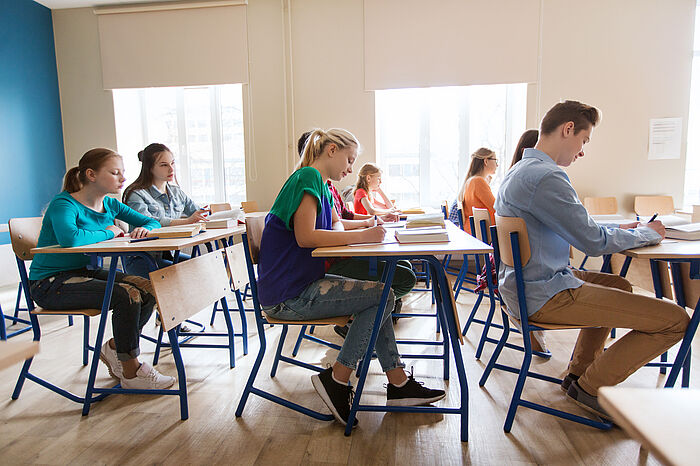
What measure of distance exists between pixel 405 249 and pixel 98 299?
4.39ft

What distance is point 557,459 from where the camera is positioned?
145 centimetres

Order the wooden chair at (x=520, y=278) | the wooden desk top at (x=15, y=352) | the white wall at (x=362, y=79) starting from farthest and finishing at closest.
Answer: the white wall at (x=362, y=79), the wooden chair at (x=520, y=278), the wooden desk top at (x=15, y=352)

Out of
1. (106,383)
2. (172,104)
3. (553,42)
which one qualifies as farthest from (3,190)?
(553,42)

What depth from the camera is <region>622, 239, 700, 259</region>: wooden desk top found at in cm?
144

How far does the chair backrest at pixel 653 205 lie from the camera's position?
4527mm

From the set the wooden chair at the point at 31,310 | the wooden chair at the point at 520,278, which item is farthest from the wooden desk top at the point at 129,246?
the wooden chair at the point at 520,278

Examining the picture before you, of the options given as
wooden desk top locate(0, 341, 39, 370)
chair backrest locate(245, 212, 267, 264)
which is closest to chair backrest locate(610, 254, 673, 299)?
chair backrest locate(245, 212, 267, 264)

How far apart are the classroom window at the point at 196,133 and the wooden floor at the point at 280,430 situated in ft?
11.6

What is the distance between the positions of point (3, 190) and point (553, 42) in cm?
580

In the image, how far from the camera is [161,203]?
9.53ft

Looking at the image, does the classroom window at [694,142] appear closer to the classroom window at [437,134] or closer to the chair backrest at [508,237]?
the classroom window at [437,134]

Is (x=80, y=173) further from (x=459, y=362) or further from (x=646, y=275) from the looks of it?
(x=646, y=275)

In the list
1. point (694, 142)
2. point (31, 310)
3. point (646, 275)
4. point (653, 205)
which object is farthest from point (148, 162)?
point (694, 142)

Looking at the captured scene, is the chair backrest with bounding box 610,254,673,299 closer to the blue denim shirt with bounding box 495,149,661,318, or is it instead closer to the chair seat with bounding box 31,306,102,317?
the blue denim shirt with bounding box 495,149,661,318
